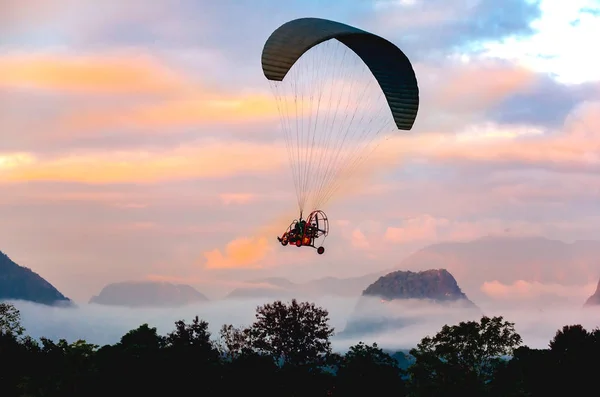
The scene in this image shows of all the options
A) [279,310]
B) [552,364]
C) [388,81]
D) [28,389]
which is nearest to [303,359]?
[279,310]

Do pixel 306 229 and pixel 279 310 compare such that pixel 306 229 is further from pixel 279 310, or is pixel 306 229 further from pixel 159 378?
pixel 279 310

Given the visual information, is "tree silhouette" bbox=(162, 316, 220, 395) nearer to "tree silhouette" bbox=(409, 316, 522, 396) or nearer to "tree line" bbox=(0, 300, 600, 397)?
"tree line" bbox=(0, 300, 600, 397)

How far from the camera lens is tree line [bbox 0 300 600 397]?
292 ft

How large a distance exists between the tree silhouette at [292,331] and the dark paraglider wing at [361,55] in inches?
2032

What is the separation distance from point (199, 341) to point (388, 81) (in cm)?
5946

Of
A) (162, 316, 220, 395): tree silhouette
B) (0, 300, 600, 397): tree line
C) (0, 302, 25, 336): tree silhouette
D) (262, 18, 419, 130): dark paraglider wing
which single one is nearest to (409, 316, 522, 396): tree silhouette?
(0, 300, 600, 397): tree line

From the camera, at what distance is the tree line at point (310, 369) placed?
89125mm

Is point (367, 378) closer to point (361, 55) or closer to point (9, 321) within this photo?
point (361, 55)

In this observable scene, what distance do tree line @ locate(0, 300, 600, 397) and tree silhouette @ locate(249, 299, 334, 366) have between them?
814mm

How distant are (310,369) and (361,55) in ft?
154

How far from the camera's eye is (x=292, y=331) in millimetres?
121938

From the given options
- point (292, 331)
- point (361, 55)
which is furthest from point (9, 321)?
point (361, 55)

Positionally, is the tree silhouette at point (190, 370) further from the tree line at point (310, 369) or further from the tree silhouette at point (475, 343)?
the tree silhouette at point (475, 343)

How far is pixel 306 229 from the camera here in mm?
64750
